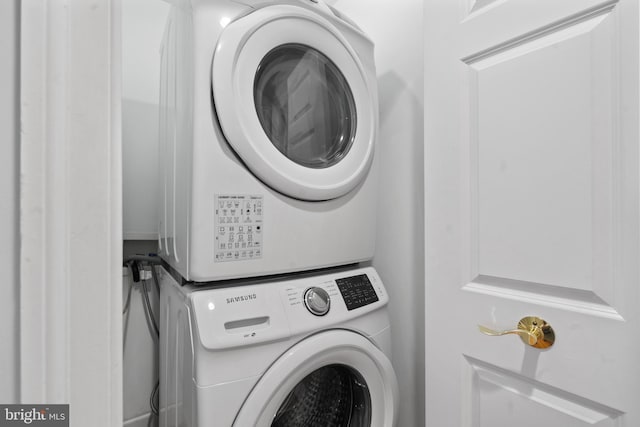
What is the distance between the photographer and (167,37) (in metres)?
1.07

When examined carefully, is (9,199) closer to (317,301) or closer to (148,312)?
(317,301)

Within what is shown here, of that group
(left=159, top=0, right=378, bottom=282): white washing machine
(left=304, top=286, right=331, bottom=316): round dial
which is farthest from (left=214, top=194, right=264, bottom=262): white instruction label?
(left=304, top=286, right=331, bottom=316): round dial

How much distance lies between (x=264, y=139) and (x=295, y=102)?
0.70 ft

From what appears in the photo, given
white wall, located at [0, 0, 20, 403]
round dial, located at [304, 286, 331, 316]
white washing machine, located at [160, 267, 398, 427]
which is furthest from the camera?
round dial, located at [304, 286, 331, 316]

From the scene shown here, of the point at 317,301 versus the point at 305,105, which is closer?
the point at 317,301

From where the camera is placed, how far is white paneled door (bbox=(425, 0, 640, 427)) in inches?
23.4

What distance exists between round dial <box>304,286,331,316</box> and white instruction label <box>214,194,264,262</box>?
0.57 ft

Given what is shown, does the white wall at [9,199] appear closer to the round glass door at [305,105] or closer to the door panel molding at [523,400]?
the round glass door at [305,105]

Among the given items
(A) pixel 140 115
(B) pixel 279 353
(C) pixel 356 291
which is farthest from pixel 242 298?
(A) pixel 140 115

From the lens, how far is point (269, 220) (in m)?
0.85

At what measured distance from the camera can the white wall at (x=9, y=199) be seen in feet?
0.89

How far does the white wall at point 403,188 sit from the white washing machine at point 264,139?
172 mm

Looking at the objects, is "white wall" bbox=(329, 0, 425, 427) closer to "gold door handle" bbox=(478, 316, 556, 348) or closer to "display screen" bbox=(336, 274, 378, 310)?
"display screen" bbox=(336, 274, 378, 310)

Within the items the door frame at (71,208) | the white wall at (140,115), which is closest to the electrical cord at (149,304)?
the white wall at (140,115)
